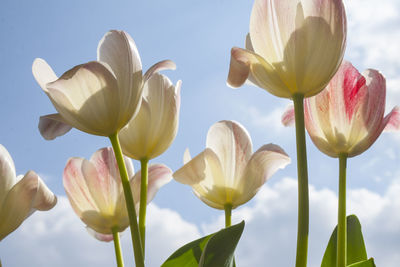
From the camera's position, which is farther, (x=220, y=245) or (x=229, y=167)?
(x=229, y=167)

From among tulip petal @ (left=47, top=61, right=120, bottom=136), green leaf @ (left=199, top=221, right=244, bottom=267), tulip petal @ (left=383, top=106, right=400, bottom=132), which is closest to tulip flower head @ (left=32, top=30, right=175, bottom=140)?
tulip petal @ (left=47, top=61, right=120, bottom=136)

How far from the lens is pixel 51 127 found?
1.35 feet

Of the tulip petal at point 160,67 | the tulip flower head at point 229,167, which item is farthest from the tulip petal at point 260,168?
the tulip petal at point 160,67

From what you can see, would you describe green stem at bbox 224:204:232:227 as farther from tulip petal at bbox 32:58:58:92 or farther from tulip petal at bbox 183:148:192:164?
tulip petal at bbox 32:58:58:92

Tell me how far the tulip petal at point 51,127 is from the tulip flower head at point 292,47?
14 cm

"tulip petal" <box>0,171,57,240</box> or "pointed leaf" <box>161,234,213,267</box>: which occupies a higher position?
"tulip petal" <box>0,171,57,240</box>

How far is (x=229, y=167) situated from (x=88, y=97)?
15 cm

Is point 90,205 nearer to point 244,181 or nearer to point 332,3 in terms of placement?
point 244,181

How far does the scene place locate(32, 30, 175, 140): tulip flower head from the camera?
37cm

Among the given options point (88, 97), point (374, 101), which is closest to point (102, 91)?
point (88, 97)

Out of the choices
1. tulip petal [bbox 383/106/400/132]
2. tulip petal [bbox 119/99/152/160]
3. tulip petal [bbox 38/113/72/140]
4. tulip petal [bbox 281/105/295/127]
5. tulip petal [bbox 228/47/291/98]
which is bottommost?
tulip petal [bbox 38/113/72/140]

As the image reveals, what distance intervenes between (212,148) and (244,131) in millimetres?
34

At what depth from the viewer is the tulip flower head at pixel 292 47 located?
373 mm

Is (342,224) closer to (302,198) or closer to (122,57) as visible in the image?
(302,198)
